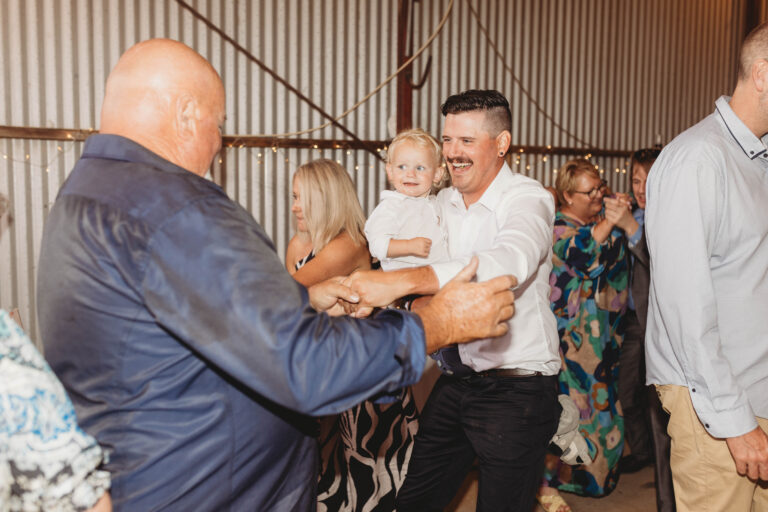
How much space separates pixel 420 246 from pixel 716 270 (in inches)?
47.3

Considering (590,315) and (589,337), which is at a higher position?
(590,315)

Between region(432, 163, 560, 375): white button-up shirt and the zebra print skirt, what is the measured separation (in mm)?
1201

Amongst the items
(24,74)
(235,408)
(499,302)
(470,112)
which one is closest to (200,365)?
(235,408)

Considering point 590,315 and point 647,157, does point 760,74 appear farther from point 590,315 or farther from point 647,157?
point 647,157

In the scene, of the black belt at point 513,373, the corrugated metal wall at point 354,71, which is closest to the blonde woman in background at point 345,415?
the black belt at point 513,373

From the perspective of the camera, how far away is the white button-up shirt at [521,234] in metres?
2.26

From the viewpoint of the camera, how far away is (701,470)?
2.14 metres

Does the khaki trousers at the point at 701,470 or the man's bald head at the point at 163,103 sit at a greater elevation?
the man's bald head at the point at 163,103

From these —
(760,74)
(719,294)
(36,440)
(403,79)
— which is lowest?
(36,440)

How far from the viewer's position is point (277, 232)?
488 centimetres

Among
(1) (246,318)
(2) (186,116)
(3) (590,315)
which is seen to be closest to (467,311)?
(1) (246,318)

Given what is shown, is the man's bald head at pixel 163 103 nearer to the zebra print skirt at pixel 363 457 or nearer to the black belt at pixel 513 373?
the black belt at pixel 513 373

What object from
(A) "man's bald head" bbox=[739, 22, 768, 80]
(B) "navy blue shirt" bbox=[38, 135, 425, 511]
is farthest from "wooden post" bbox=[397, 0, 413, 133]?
(B) "navy blue shirt" bbox=[38, 135, 425, 511]

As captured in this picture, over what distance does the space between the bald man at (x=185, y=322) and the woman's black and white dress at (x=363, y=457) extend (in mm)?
1937
